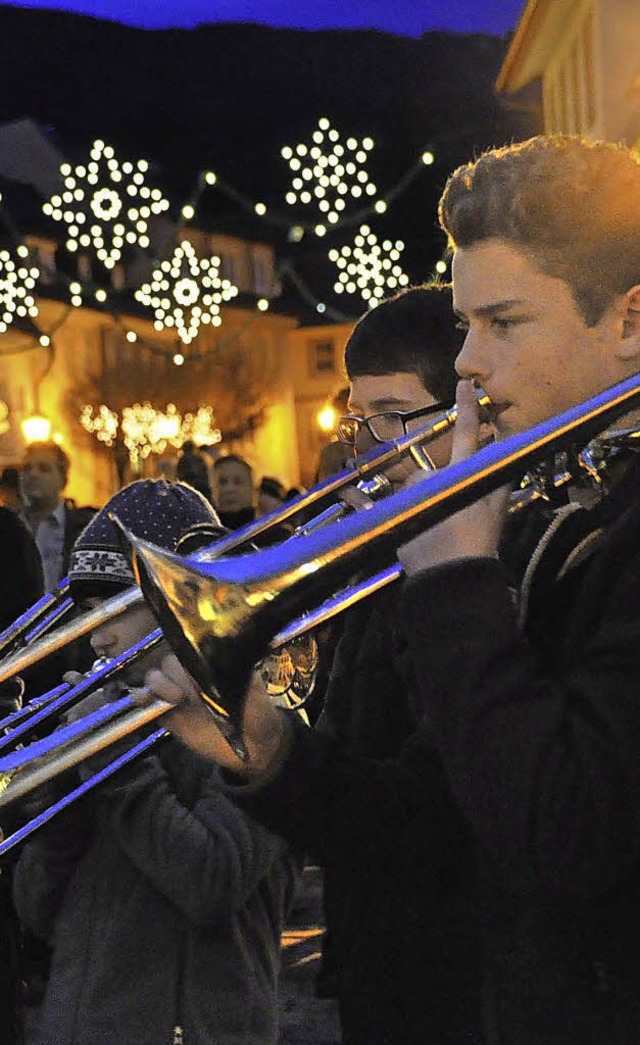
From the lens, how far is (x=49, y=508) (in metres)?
8.27

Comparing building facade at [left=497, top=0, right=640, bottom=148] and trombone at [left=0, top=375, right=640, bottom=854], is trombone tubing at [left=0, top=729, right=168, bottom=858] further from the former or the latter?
building facade at [left=497, top=0, right=640, bottom=148]

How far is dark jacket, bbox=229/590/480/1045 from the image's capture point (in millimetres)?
1938

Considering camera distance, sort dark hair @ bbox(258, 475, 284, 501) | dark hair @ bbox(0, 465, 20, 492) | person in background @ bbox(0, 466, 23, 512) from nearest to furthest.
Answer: person in background @ bbox(0, 466, 23, 512) → dark hair @ bbox(0, 465, 20, 492) → dark hair @ bbox(258, 475, 284, 501)

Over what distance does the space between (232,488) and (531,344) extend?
22.0ft

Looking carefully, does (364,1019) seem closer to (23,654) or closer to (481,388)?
(23,654)

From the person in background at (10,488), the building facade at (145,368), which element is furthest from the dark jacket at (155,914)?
the building facade at (145,368)

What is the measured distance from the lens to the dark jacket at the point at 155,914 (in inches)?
102

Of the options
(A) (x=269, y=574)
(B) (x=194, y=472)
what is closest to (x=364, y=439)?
(A) (x=269, y=574)

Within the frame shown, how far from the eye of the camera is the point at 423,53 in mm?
75125

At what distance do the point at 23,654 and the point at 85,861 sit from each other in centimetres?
67

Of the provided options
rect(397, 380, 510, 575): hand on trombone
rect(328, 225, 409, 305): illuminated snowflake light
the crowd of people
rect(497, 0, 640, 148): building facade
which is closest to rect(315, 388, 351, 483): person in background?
the crowd of people

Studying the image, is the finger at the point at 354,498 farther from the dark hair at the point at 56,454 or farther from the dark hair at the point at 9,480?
→ the dark hair at the point at 9,480

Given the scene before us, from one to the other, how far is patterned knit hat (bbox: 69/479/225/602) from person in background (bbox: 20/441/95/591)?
460 centimetres

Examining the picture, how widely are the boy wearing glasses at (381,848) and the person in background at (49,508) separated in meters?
5.55
